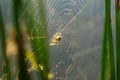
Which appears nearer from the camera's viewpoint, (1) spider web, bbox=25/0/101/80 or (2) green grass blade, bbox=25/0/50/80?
(2) green grass blade, bbox=25/0/50/80

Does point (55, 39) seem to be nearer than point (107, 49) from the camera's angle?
No

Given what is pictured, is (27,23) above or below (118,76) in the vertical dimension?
above

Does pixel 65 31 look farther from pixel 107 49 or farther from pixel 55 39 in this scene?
pixel 107 49

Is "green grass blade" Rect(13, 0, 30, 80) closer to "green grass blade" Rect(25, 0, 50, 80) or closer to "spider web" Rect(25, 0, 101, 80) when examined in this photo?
"green grass blade" Rect(25, 0, 50, 80)

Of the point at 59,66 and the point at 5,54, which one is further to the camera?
the point at 59,66

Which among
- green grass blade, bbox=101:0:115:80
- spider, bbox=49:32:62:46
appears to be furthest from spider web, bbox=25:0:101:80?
green grass blade, bbox=101:0:115:80

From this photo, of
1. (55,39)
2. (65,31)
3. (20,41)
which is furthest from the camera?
(65,31)

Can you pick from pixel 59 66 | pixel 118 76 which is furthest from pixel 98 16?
pixel 118 76

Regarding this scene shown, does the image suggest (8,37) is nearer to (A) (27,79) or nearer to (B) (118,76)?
(A) (27,79)

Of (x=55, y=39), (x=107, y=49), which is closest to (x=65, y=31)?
(x=55, y=39)

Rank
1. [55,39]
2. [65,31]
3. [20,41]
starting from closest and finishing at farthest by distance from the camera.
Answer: [20,41] < [55,39] < [65,31]

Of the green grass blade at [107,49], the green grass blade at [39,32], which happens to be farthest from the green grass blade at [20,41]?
the green grass blade at [107,49]
